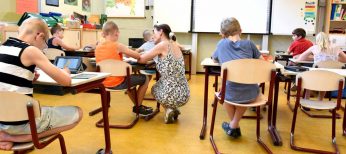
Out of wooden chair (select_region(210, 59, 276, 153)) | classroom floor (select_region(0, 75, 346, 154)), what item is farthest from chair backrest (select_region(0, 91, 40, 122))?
wooden chair (select_region(210, 59, 276, 153))

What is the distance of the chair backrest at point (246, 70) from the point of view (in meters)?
2.38

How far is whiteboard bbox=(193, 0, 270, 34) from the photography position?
660 cm

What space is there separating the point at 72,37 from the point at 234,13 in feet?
11.5

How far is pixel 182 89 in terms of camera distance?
10.5 ft

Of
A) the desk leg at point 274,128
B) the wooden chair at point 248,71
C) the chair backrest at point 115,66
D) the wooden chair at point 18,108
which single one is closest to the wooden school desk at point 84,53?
the chair backrest at point 115,66

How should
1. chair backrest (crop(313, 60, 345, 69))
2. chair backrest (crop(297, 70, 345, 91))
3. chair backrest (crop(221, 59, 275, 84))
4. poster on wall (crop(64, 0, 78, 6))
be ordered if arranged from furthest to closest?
poster on wall (crop(64, 0, 78, 6)) → chair backrest (crop(313, 60, 345, 69)) → chair backrest (crop(297, 70, 345, 91)) → chair backrest (crop(221, 59, 275, 84))

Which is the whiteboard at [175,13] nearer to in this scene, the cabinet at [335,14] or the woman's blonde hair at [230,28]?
the cabinet at [335,14]

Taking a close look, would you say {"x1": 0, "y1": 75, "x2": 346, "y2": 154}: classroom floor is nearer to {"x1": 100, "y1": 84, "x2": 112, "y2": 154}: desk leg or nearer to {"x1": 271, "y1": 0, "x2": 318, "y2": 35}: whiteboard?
{"x1": 100, "y1": 84, "x2": 112, "y2": 154}: desk leg

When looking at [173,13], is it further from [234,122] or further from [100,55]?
[234,122]

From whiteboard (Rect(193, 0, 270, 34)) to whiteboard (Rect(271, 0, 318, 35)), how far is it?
0.19m

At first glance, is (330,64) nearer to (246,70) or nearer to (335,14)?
(246,70)

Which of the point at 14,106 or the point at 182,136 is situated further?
the point at 182,136

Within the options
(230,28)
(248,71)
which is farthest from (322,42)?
(248,71)

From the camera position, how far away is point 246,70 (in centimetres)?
239
